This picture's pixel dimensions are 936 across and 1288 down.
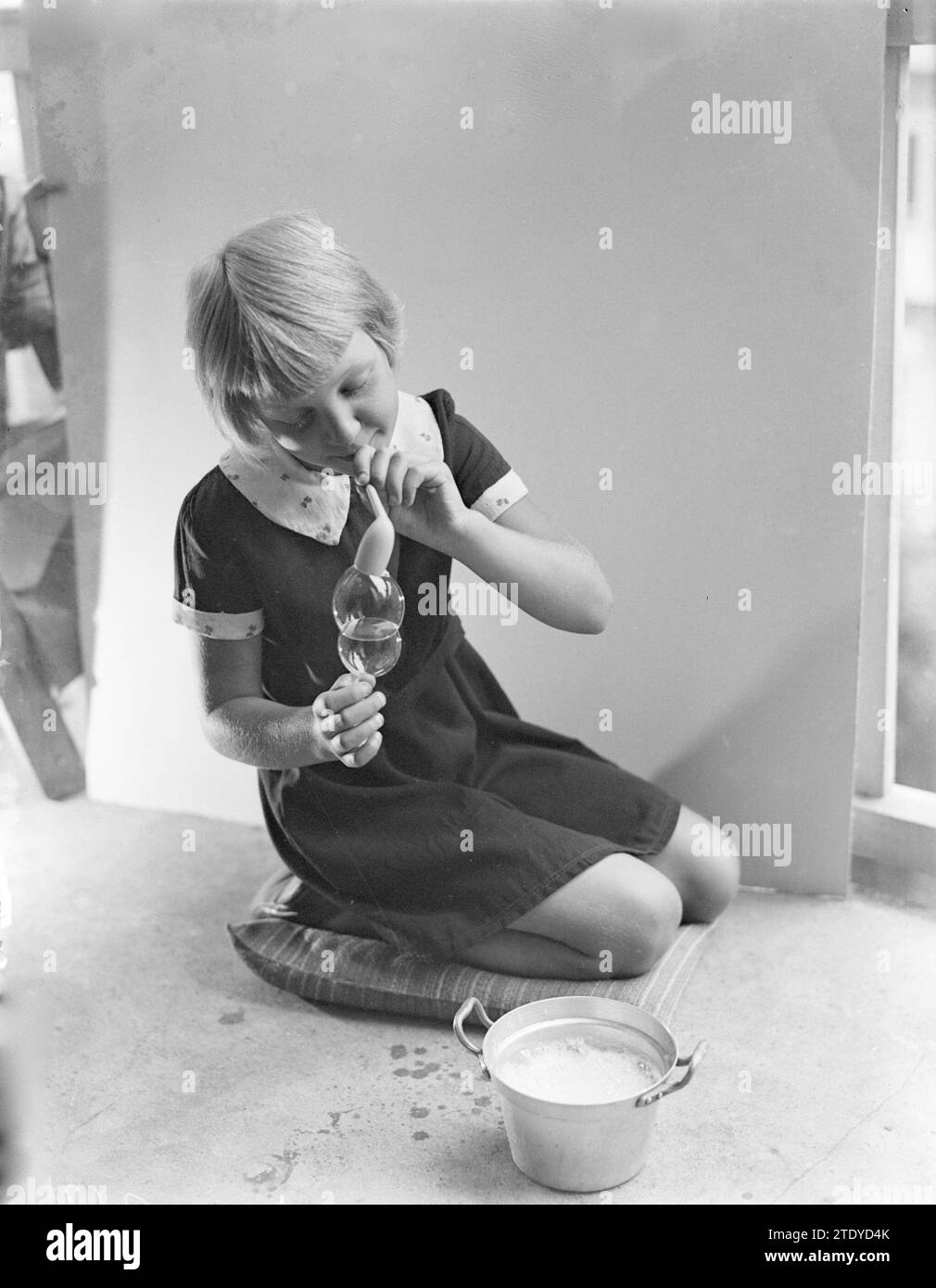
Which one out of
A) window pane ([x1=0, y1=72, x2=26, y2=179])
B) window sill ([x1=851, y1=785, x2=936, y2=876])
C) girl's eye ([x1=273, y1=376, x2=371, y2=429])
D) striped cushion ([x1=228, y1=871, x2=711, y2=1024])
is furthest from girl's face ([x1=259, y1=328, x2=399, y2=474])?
window sill ([x1=851, y1=785, x2=936, y2=876])

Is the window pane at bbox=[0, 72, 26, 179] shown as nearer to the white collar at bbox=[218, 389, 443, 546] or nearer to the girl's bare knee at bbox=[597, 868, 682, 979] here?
the white collar at bbox=[218, 389, 443, 546]

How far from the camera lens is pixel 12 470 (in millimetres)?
1346

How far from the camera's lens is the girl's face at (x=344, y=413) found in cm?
117

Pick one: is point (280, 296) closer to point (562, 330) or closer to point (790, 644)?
point (562, 330)

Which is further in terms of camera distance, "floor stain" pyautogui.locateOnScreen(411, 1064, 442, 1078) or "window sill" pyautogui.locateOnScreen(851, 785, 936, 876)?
"window sill" pyautogui.locateOnScreen(851, 785, 936, 876)

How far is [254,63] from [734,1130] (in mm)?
1106

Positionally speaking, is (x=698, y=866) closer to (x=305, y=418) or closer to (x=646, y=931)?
(x=646, y=931)

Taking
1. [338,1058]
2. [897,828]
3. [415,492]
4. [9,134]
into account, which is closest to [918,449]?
[897,828]

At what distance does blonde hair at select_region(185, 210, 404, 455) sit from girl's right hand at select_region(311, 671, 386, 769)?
247mm

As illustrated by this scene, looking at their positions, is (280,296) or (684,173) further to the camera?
(684,173)

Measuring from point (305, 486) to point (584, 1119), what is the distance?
625mm

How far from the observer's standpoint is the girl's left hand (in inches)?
46.3

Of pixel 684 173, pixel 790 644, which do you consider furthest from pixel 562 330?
pixel 790 644
